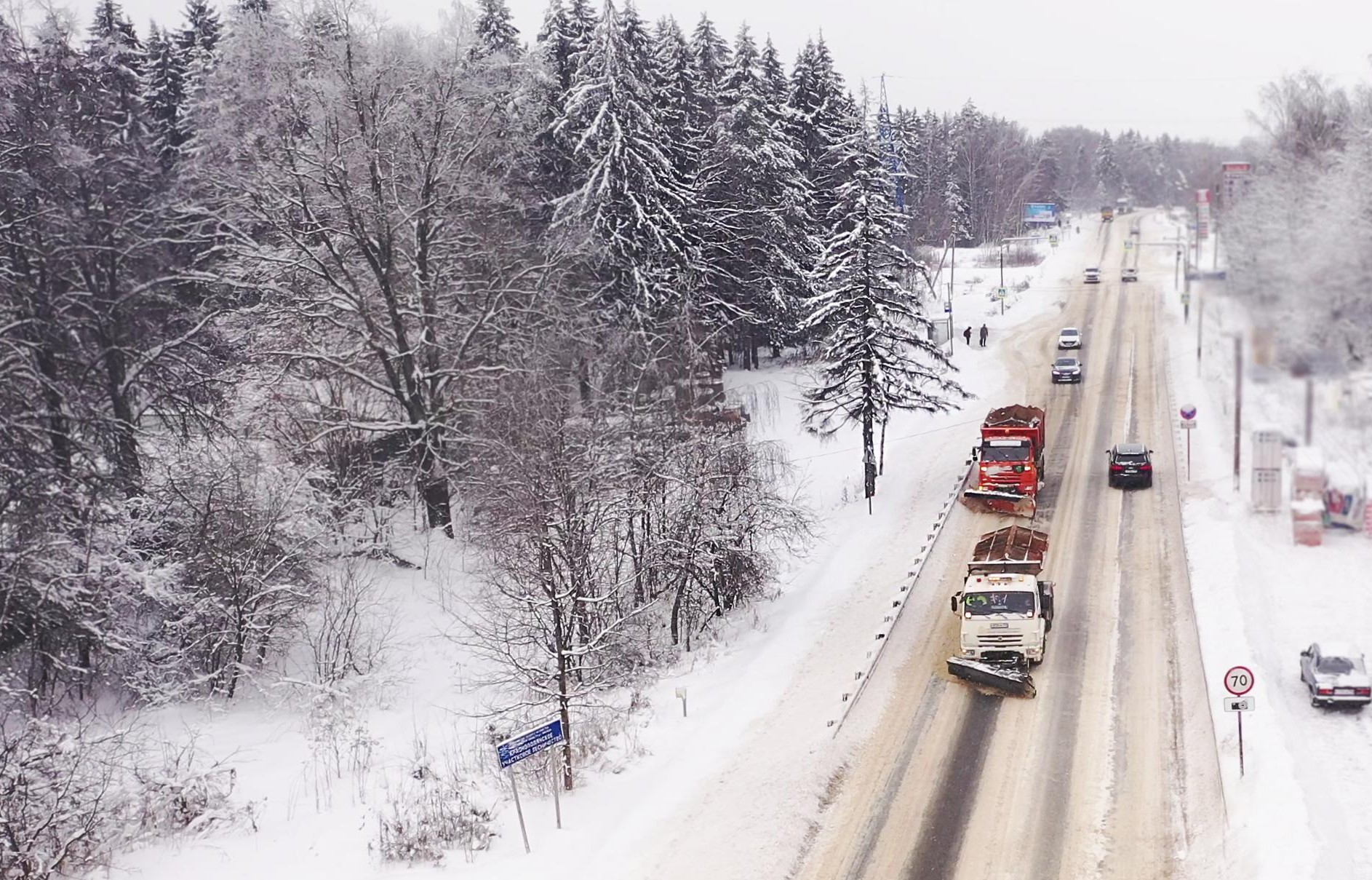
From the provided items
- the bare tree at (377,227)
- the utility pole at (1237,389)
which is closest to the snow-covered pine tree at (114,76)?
the bare tree at (377,227)

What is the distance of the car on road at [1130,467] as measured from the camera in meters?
30.7

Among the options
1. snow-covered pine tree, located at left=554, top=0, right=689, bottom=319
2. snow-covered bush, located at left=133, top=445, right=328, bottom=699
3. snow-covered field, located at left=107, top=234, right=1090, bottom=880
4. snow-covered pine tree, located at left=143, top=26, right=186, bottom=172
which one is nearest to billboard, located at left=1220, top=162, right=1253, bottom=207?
snow-covered field, located at left=107, top=234, right=1090, bottom=880

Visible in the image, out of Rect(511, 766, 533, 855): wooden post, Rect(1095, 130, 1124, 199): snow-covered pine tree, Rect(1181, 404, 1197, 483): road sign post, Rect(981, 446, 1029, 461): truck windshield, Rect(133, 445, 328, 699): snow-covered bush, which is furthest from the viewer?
Rect(981, 446, 1029, 461): truck windshield

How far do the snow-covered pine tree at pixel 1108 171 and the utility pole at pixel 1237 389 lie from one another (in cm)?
562

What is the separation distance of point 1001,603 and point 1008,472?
36.8 feet

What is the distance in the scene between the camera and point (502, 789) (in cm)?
1844

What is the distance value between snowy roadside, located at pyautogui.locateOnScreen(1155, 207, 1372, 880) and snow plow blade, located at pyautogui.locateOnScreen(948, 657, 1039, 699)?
3414 mm

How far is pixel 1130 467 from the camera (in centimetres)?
3111

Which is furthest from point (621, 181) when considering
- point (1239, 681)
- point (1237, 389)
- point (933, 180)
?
point (933, 180)

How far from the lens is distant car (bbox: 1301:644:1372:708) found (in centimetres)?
1644

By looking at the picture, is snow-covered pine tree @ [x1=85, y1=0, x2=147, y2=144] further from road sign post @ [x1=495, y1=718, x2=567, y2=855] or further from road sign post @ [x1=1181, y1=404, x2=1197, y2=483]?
road sign post @ [x1=1181, y1=404, x2=1197, y2=483]

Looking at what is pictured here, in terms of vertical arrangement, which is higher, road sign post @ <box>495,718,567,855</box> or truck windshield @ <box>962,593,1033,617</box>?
truck windshield @ <box>962,593,1033,617</box>

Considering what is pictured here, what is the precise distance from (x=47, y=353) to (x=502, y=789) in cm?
1521

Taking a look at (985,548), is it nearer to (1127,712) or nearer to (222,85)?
(1127,712)
